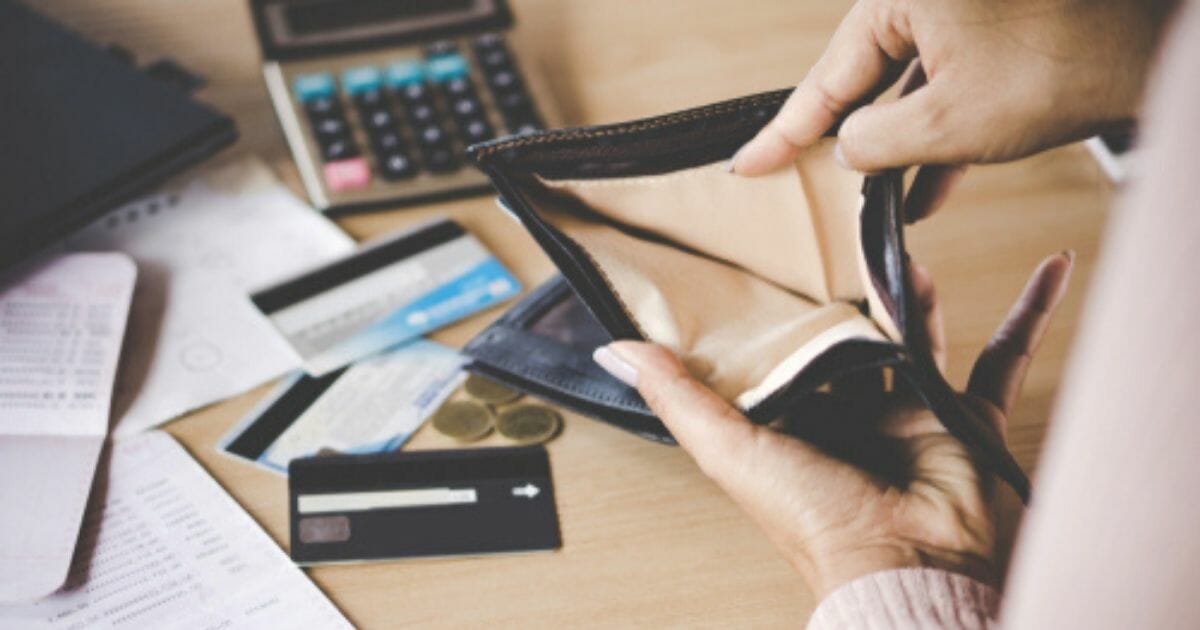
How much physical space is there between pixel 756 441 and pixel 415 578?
0.61 ft

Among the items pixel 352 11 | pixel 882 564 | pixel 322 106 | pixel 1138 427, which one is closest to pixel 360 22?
pixel 352 11

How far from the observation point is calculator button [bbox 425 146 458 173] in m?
0.79

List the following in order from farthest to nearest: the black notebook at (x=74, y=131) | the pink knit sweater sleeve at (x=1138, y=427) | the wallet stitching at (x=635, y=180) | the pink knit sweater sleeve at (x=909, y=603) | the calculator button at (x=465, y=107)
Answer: the calculator button at (x=465, y=107) → the black notebook at (x=74, y=131) → the wallet stitching at (x=635, y=180) → the pink knit sweater sleeve at (x=909, y=603) → the pink knit sweater sleeve at (x=1138, y=427)

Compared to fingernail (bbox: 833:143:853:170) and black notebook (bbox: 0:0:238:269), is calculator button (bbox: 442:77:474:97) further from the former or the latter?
fingernail (bbox: 833:143:853:170)

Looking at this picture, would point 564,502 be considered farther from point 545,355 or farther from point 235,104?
point 235,104

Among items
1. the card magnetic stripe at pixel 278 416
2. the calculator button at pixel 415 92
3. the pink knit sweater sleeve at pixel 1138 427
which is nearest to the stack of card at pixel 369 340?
the card magnetic stripe at pixel 278 416

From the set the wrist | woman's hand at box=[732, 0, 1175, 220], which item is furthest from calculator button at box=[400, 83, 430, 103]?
the wrist

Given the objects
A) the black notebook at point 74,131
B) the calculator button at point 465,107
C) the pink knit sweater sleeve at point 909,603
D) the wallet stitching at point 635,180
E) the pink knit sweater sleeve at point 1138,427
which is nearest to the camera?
the pink knit sweater sleeve at point 1138,427

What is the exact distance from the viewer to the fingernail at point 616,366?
571 mm

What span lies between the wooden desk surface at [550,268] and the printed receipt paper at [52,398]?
6 cm

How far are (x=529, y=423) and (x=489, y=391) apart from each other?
3cm

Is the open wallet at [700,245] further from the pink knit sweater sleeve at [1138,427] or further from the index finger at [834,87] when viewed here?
the pink knit sweater sleeve at [1138,427]

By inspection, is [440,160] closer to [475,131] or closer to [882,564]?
[475,131]

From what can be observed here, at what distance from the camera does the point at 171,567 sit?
1.82 ft
